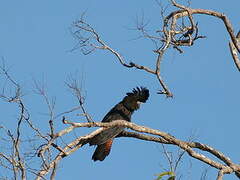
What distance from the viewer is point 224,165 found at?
9547mm

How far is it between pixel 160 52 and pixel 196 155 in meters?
1.50

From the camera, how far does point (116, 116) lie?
12.3 meters

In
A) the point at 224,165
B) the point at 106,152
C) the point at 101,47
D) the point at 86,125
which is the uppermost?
the point at 101,47

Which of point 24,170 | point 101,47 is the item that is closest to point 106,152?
point 101,47

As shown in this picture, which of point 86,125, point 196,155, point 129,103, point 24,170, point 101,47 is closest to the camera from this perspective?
point 24,170

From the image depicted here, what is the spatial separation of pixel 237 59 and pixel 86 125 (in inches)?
113

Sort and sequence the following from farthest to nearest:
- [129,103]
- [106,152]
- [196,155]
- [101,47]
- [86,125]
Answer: [129,103], [106,152], [101,47], [196,155], [86,125]

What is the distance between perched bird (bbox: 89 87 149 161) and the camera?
11017 millimetres

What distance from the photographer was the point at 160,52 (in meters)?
10.2

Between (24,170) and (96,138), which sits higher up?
(96,138)

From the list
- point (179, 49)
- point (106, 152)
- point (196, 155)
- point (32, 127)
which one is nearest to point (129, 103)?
point (106, 152)

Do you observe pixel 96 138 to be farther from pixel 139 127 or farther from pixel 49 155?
pixel 49 155

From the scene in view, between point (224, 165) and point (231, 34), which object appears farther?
point (231, 34)

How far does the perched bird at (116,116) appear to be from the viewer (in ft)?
36.1
